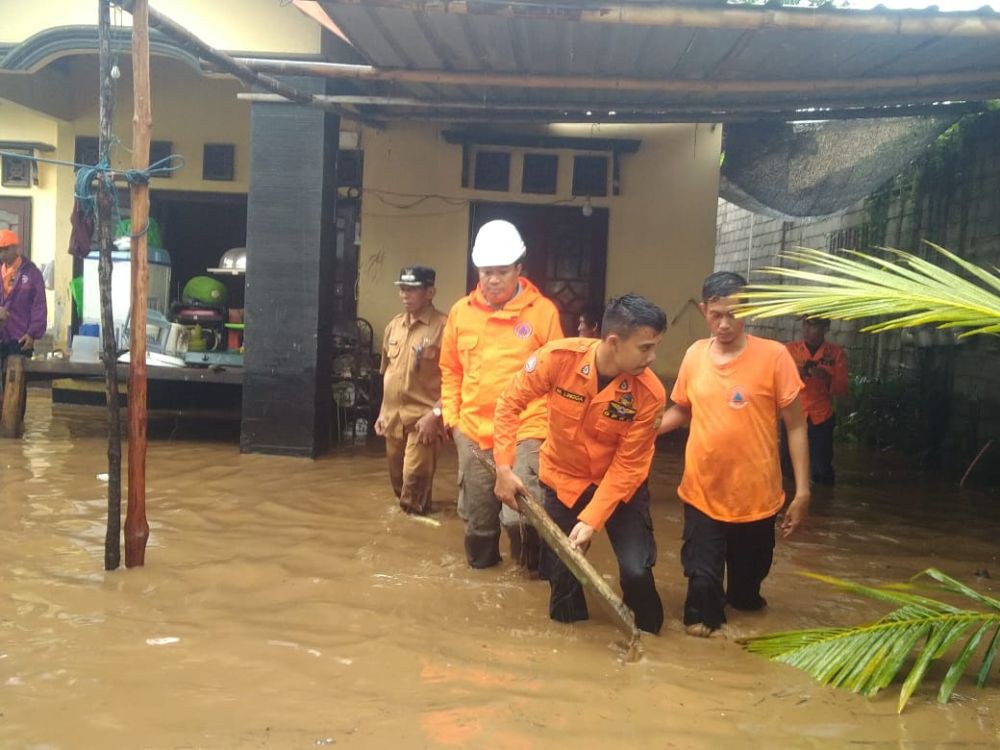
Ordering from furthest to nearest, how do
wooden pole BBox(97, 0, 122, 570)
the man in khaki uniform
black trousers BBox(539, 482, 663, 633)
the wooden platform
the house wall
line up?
the house wall, the wooden platform, the man in khaki uniform, wooden pole BBox(97, 0, 122, 570), black trousers BBox(539, 482, 663, 633)

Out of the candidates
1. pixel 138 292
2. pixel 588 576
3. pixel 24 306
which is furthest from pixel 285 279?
pixel 588 576

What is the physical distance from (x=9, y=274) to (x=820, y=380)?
7185mm

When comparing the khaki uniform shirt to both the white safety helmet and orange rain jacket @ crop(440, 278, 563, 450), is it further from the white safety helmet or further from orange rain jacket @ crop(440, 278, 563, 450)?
the white safety helmet

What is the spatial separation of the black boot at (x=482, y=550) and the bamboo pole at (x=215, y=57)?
3126mm

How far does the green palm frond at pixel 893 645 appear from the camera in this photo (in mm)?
3248

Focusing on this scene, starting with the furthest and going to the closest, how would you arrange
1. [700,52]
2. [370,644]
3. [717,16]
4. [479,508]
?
[700,52] < [717,16] < [479,508] < [370,644]

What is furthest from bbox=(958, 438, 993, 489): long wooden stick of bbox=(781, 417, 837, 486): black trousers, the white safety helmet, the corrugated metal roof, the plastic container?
the plastic container

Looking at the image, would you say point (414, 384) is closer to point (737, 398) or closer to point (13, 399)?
point (737, 398)

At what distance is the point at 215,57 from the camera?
18.8 ft

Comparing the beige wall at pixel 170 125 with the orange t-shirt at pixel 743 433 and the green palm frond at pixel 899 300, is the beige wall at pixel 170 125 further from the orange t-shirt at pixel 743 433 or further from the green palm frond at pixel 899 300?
the green palm frond at pixel 899 300

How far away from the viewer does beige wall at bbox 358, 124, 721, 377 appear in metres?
10.2

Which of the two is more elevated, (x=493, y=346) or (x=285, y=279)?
(x=285, y=279)

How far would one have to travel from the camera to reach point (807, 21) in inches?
203

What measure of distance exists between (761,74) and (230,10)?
4303 millimetres
